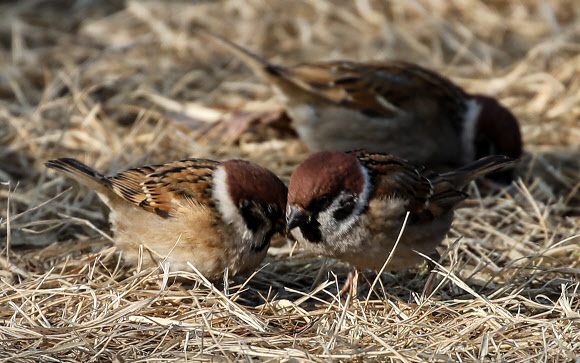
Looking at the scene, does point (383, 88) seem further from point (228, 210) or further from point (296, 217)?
point (296, 217)

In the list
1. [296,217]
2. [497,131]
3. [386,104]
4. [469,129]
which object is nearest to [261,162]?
[386,104]

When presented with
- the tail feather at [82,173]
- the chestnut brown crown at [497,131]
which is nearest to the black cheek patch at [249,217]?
the tail feather at [82,173]

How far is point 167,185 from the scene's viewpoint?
10.5 feet

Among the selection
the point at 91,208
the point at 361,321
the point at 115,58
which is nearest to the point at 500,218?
the point at 361,321

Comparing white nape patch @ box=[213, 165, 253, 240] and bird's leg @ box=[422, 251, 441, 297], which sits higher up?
white nape patch @ box=[213, 165, 253, 240]

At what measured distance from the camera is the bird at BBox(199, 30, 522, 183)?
14.5ft

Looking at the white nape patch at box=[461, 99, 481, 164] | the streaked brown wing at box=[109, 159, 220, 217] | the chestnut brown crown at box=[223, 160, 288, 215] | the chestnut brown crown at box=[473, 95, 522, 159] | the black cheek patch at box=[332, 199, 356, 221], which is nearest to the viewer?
the black cheek patch at box=[332, 199, 356, 221]

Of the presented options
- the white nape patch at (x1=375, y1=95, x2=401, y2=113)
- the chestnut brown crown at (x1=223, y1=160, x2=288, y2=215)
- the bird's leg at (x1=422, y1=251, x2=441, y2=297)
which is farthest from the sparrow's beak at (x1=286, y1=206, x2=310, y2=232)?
the white nape patch at (x1=375, y1=95, x2=401, y2=113)

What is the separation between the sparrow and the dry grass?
97 mm

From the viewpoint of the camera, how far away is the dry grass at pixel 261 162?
2721 millimetres

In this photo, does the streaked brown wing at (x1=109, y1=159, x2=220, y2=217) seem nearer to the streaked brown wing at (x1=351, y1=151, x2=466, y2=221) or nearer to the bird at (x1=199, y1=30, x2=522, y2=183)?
the streaked brown wing at (x1=351, y1=151, x2=466, y2=221)

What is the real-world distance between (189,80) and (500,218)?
2.53m

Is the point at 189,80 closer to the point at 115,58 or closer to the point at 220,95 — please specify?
the point at 220,95

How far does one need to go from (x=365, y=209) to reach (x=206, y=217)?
624mm
